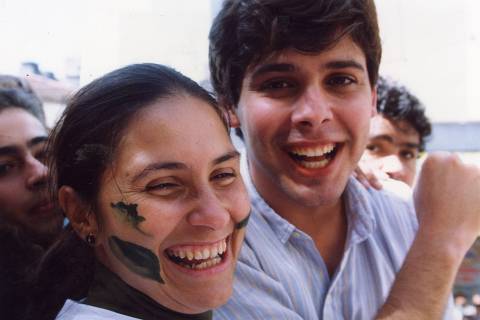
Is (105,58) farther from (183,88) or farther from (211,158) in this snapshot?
(211,158)

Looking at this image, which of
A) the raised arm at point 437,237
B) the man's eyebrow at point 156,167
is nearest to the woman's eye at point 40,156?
the man's eyebrow at point 156,167

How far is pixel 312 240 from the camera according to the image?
158cm

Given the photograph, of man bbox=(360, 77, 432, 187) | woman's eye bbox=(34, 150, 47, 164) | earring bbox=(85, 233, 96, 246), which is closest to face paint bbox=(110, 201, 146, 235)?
earring bbox=(85, 233, 96, 246)

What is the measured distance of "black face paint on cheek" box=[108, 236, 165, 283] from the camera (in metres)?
1.13

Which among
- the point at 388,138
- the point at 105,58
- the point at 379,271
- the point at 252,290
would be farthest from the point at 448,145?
the point at 105,58

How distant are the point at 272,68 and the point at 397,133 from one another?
1470 mm

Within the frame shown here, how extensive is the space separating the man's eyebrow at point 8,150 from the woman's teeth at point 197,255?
0.60 metres

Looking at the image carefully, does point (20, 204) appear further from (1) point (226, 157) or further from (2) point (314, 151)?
(2) point (314, 151)

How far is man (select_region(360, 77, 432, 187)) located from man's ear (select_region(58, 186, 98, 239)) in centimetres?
173

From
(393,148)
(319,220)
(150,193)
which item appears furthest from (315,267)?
(393,148)

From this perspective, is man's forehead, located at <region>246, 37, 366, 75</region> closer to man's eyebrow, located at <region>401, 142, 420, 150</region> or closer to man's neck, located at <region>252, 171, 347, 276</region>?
man's neck, located at <region>252, 171, 347, 276</region>

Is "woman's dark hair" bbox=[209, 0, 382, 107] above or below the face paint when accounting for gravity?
above

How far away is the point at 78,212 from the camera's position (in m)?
1.19

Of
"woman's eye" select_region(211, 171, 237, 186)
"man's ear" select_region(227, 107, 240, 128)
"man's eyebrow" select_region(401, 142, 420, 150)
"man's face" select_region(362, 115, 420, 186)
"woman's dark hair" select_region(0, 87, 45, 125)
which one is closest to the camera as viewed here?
"woman's eye" select_region(211, 171, 237, 186)
